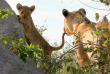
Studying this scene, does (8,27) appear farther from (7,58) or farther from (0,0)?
(7,58)

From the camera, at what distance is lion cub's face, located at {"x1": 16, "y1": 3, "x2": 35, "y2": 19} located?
231 inches

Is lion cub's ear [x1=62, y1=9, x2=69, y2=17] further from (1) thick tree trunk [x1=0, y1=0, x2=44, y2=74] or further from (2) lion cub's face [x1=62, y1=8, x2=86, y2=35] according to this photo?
(1) thick tree trunk [x1=0, y1=0, x2=44, y2=74]

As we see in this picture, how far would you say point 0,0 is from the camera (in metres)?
4.72

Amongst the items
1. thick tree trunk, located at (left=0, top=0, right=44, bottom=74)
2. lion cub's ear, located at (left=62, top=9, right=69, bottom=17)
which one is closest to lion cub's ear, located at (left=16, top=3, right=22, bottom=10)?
lion cub's ear, located at (left=62, top=9, right=69, bottom=17)

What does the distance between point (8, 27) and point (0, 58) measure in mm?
1340

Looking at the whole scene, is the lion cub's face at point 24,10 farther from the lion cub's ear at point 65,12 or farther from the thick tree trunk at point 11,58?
the thick tree trunk at point 11,58

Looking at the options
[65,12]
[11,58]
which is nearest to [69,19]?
[65,12]

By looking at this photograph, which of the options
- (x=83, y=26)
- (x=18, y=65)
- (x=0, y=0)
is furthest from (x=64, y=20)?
(x=18, y=65)

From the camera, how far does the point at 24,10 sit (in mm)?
5957

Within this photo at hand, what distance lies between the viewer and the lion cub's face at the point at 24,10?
5.88 m

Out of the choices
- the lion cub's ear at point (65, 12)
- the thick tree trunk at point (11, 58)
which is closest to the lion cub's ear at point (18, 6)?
the lion cub's ear at point (65, 12)

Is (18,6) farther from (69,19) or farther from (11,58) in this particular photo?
(11,58)

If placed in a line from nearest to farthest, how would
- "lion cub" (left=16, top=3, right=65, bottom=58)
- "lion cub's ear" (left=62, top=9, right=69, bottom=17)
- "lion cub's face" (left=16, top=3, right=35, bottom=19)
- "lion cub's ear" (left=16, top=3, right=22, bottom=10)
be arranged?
1. "lion cub" (left=16, top=3, right=65, bottom=58)
2. "lion cub's face" (left=16, top=3, right=35, bottom=19)
3. "lion cub's ear" (left=16, top=3, right=22, bottom=10)
4. "lion cub's ear" (left=62, top=9, right=69, bottom=17)

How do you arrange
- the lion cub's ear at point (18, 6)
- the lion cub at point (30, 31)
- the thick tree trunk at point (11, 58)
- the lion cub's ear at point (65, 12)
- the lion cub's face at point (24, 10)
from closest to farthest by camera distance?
1. the thick tree trunk at point (11, 58)
2. the lion cub at point (30, 31)
3. the lion cub's face at point (24, 10)
4. the lion cub's ear at point (18, 6)
5. the lion cub's ear at point (65, 12)
